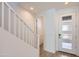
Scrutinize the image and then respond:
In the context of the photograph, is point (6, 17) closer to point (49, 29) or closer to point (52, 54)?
point (49, 29)

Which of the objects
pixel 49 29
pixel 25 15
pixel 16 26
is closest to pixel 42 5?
pixel 25 15

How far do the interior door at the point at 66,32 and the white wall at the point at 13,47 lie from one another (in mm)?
619

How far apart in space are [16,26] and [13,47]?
420mm

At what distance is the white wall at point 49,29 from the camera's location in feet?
7.71

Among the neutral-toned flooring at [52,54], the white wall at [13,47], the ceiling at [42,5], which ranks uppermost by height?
the ceiling at [42,5]

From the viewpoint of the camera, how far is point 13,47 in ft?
6.96

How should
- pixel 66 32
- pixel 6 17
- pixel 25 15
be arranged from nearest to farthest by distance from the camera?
pixel 6 17 < pixel 25 15 < pixel 66 32

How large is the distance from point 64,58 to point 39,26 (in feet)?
2.71

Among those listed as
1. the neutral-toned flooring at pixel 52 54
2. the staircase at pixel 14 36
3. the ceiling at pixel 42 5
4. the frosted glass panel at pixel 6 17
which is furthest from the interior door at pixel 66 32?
the frosted glass panel at pixel 6 17

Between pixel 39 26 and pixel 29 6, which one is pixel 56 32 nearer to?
pixel 39 26

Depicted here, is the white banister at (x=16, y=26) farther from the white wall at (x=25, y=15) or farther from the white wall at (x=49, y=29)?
the white wall at (x=49, y=29)

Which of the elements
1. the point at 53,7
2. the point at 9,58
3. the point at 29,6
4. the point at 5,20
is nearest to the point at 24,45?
the point at 9,58

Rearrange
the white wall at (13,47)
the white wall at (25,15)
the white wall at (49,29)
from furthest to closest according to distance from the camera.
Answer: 1. the white wall at (49,29)
2. the white wall at (25,15)
3. the white wall at (13,47)

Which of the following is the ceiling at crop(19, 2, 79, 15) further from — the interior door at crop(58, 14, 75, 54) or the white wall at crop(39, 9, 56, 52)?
the interior door at crop(58, 14, 75, 54)
